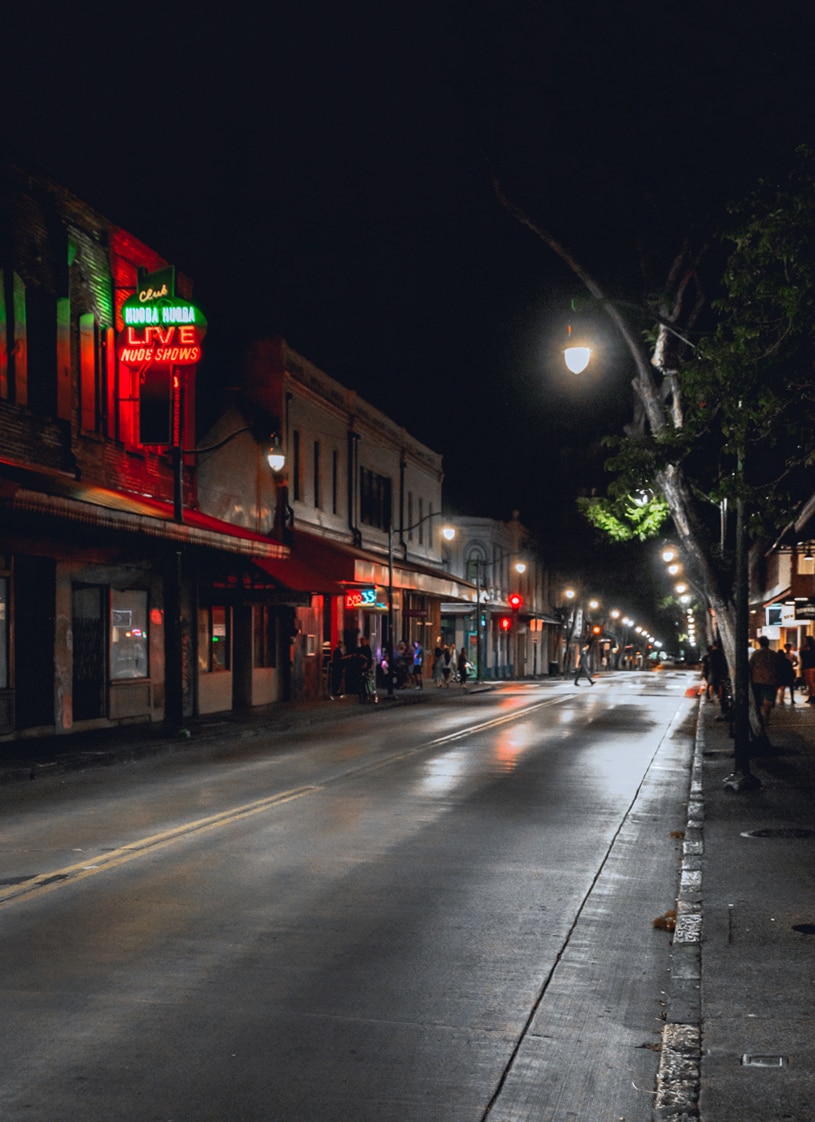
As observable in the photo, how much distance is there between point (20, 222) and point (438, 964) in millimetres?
19164

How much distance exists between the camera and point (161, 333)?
2592cm

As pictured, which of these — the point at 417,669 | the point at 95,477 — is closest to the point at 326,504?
the point at 417,669

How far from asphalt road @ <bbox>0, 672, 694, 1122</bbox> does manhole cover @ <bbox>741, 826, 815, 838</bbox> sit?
0.72 metres

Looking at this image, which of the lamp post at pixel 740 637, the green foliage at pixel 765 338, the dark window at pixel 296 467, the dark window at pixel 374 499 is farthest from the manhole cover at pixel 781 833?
the dark window at pixel 374 499

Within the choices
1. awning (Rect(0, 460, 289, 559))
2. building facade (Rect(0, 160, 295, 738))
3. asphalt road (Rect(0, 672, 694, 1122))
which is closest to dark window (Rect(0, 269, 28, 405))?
building facade (Rect(0, 160, 295, 738))

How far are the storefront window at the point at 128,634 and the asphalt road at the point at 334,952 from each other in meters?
10.9

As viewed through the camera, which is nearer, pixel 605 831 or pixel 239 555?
pixel 605 831

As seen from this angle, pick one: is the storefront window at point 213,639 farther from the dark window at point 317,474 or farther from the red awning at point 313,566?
the dark window at point 317,474

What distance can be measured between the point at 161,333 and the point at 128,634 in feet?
21.1

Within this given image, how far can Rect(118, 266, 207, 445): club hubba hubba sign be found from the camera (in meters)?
25.8

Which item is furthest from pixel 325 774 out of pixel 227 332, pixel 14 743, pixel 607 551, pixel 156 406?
pixel 607 551

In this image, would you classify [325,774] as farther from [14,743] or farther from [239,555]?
[239,555]

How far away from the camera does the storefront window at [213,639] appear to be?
99.6ft

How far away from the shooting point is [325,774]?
56.5ft
